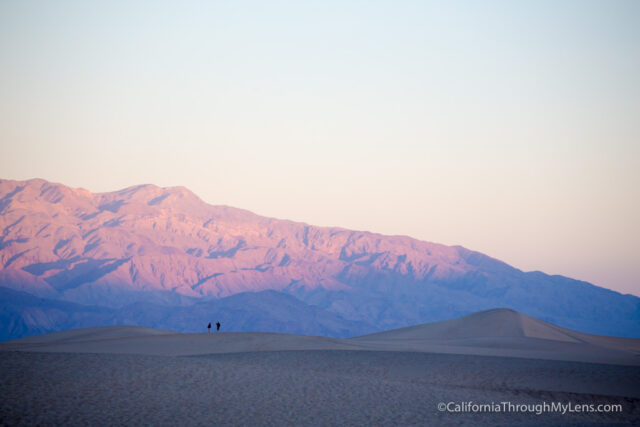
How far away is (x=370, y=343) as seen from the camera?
5175 centimetres

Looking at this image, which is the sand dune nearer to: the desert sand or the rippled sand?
the desert sand

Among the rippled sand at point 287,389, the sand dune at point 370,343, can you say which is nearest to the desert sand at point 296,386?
the rippled sand at point 287,389

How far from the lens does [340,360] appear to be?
3444 centimetres

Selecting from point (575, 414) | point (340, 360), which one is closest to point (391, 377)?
point (340, 360)

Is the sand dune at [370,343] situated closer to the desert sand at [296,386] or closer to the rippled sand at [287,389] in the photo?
the desert sand at [296,386]

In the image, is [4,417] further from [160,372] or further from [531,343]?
[531,343]

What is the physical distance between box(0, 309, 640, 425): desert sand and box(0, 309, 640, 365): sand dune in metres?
0.79

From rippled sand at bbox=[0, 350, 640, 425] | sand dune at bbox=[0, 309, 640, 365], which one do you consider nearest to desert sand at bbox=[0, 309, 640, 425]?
rippled sand at bbox=[0, 350, 640, 425]

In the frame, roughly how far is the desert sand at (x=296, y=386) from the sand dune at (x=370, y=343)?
2.60 feet

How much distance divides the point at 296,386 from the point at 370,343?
26.4 metres

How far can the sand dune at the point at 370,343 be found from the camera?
39.4m

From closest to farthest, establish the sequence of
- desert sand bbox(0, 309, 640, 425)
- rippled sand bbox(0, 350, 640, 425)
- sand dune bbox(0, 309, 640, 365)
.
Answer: rippled sand bbox(0, 350, 640, 425) < desert sand bbox(0, 309, 640, 425) < sand dune bbox(0, 309, 640, 365)

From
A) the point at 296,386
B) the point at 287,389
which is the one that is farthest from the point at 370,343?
the point at 287,389

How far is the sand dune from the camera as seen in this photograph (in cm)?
3944
